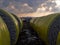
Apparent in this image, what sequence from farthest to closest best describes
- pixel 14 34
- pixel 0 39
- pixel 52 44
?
pixel 52 44, pixel 14 34, pixel 0 39

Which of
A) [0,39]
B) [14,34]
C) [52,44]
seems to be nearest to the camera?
[0,39]

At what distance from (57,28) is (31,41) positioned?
1.07 metres

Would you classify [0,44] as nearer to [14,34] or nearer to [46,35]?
[14,34]

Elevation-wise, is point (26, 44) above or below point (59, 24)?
below

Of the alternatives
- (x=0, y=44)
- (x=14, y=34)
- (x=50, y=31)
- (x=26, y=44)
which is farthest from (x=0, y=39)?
(x=26, y=44)

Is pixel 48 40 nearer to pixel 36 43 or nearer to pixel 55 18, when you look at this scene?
pixel 55 18

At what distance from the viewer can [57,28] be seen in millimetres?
2865

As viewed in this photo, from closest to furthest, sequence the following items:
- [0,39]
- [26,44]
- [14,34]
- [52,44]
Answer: [0,39]
[14,34]
[52,44]
[26,44]

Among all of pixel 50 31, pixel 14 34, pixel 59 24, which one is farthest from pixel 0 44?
pixel 59 24

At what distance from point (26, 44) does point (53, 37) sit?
40.5 inches

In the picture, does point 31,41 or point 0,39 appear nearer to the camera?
point 0,39

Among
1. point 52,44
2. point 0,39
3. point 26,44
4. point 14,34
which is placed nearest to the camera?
point 0,39

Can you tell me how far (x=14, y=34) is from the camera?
92.6 inches

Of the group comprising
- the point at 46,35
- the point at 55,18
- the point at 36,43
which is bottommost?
the point at 36,43
